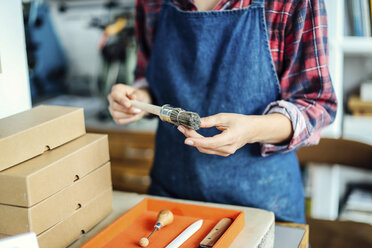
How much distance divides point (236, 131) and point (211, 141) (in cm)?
7

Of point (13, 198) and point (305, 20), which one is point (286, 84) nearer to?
point (305, 20)

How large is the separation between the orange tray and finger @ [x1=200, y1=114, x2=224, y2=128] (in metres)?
0.19

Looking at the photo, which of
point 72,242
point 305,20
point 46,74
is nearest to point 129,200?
point 72,242

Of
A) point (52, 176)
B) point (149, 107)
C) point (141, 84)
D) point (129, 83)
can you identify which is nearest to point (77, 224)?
point (52, 176)

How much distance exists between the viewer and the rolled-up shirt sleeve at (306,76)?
94 cm

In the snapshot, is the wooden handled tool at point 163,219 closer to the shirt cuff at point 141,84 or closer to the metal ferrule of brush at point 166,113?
Result: the metal ferrule of brush at point 166,113

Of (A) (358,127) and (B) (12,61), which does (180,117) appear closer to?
(B) (12,61)

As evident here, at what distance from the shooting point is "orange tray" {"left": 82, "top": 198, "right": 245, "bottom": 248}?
2.52 feet

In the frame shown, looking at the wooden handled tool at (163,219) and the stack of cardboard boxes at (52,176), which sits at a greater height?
the stack of cardboard boxes at (52,176)

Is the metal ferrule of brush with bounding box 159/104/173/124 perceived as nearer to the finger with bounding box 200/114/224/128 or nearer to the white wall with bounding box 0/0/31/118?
the finger with bounding box 200/114/224/128

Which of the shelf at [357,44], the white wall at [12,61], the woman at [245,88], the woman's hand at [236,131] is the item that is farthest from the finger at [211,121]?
the shelf at [357,44]

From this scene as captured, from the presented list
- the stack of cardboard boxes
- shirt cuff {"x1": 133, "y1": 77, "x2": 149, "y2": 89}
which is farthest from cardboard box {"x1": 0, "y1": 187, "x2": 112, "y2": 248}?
shirt cuff {"x1": 133, "y1": 77, "x2": 149, "y2": 89}

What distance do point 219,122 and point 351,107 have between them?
4.52ft

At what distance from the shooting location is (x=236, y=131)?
2.66ft
